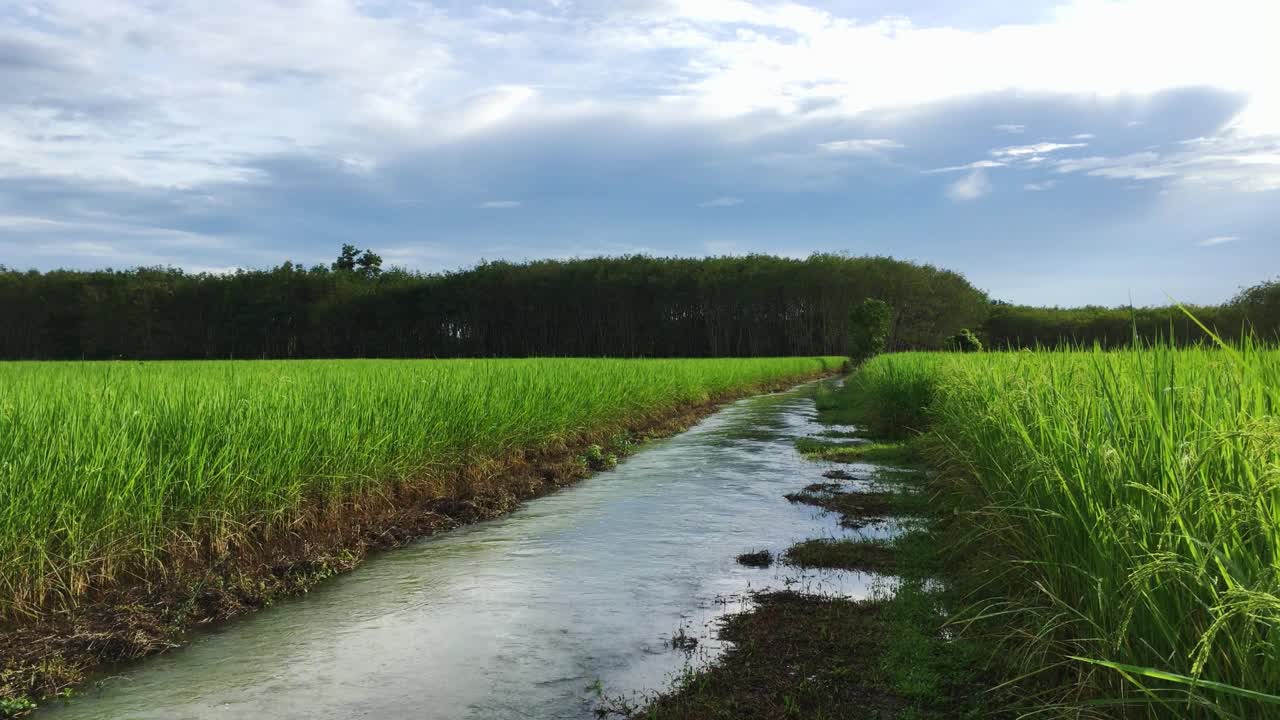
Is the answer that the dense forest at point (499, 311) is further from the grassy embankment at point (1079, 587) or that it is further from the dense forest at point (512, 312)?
the grassy embankment at point (1079, 587)

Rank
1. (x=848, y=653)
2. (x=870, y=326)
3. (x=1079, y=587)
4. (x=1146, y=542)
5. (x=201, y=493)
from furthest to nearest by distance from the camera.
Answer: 1. (x=870, y=326)
2. (x=201, y=493)
3. (x=848, y=653)
4. (x=1079, y=587)
5. (x=1146, y=542)

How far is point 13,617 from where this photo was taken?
13.9ft

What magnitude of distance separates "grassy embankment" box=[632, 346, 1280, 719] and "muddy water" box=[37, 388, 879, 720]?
1.48 feet

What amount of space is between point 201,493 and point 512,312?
68.4m

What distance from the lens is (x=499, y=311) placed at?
72688mm

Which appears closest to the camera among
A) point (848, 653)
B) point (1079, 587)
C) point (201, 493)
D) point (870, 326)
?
point (1079, 587)

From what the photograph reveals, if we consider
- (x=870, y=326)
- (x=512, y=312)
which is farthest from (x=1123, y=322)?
(x=512, y=312)

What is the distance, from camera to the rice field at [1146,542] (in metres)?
2.18

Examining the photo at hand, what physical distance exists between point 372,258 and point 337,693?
100 metres

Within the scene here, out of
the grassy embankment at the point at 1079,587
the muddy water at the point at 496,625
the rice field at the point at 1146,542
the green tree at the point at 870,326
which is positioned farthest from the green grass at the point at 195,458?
the green tree at the point at 870,326

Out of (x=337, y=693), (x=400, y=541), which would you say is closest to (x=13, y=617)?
(x=337, y=693)

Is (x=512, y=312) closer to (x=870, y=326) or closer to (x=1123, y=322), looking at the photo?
(x=870, y=326)

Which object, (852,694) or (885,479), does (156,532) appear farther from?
(885,479)

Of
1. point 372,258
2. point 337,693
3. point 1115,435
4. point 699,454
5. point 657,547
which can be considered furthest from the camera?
point 372,258
